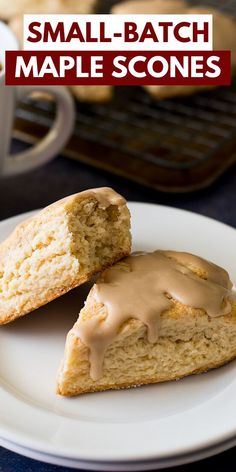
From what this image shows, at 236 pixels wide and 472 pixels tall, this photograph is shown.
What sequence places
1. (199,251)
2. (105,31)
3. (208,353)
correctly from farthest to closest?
(105,31) → (199,251) → (208,353)

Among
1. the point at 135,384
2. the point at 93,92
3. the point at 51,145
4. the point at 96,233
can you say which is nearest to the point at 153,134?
the point at 93,92

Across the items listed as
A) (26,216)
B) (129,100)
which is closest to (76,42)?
(129,100)

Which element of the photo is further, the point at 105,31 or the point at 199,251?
the point at 105,31

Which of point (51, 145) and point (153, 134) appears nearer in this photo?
point (51, 145)

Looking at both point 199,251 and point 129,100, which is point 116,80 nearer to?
point 129,100

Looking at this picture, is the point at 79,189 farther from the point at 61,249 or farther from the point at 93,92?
the point at 61,249

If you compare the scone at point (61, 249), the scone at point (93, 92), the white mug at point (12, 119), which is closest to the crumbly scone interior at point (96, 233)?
the scone at point (61, 249)
